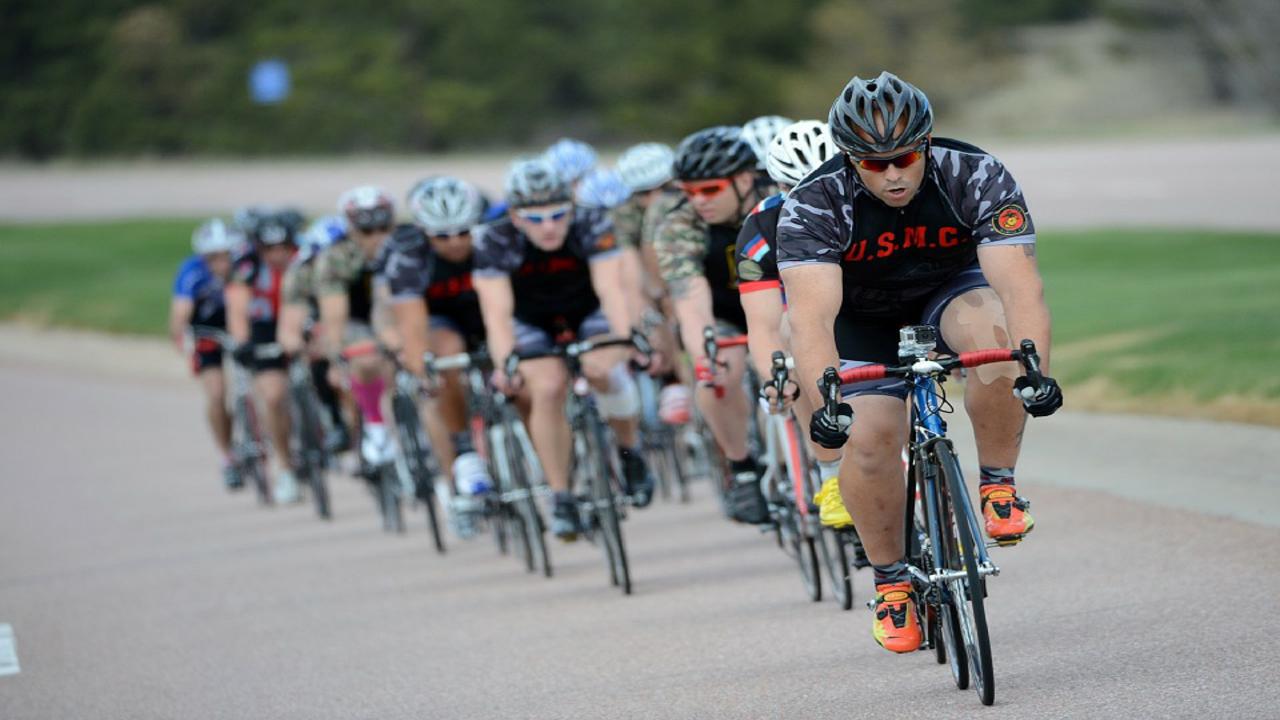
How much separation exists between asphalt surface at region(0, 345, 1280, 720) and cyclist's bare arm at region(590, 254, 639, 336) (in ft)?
4.30

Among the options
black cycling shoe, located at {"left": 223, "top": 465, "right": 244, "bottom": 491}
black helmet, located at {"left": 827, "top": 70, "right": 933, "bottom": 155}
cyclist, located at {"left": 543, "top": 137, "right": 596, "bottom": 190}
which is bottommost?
black cycling shoe, located at {"left": 223, "top": 465, "right": 244, "bottom": 491}

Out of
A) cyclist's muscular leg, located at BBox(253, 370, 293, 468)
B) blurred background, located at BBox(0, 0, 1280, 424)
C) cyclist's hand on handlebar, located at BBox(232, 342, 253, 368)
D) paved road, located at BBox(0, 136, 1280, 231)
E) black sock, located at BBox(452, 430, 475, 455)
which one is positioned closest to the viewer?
black sock, located at BBox(452, 430, 475, 455)

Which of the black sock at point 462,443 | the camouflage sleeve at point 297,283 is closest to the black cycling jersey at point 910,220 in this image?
the black sock at point 462,443

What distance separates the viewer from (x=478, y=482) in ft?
36.2

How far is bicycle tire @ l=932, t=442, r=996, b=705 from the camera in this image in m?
5.87

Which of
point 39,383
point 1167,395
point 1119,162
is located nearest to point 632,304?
point 1167,395

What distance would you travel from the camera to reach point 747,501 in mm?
9289

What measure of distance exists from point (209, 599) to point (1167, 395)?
6429mm

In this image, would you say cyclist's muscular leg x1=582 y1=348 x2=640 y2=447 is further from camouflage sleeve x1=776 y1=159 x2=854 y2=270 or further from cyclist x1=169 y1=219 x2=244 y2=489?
cyclist x1=169 y1=219 x2=244 y2=489

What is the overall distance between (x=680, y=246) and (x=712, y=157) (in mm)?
518

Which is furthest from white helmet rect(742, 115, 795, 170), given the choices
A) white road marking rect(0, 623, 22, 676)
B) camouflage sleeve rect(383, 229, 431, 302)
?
white road marking rect(0, 623, 22, 676)

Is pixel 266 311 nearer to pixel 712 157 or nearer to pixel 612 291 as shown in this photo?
pixel 612 291

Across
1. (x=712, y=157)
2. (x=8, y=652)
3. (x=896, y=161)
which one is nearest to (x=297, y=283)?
(x=8, y=652)

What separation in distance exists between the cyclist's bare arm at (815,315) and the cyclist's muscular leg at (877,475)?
252mm
